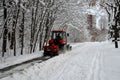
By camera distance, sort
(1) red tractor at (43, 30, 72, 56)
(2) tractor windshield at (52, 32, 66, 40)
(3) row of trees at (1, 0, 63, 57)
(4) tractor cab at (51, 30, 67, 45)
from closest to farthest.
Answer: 1. (1) red tractor at (43, 30, 72, 56)
2. (3) row of trees at (1, 0, 63, 57)
3. (4) tractor cab at (51, 30, 67, 45)
4. (2) tractor windshield at (52, 32, 66, 40)

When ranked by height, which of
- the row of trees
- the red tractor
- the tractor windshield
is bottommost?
the red tractor

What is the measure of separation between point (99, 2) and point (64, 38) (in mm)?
8509

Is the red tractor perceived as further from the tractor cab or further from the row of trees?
the row of trees

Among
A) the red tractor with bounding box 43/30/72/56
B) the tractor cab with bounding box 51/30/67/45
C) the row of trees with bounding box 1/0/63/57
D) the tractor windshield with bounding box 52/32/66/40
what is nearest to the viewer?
the red tractor with bounding box 43/30/72/56

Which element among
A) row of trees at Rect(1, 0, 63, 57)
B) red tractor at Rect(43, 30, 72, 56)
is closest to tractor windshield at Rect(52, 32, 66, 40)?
red tractor at Rect(43, 30, 72, 56)

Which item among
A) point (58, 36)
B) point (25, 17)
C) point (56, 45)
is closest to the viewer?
point (56, 45)

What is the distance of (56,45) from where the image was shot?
1895 cm

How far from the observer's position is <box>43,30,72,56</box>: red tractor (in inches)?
721

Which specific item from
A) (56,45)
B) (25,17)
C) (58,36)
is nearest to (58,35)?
(58,36)

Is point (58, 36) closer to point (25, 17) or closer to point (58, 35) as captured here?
point (58, 35)

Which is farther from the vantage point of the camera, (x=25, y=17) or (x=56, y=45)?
(x=25, y=17)

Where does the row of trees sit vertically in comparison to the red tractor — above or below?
above

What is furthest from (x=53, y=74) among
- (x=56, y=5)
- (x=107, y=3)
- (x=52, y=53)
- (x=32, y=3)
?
(x=107, y=3)

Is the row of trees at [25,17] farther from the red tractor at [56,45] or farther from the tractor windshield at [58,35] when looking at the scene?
the red tractor at [56,45]
